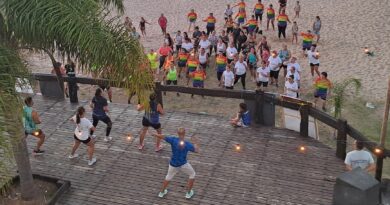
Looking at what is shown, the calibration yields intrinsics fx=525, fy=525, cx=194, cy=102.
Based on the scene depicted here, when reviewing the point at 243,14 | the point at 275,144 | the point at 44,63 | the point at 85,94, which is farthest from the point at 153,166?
the point at 243,14

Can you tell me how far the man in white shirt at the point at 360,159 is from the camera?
10062 millimetres

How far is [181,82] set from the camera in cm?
1850

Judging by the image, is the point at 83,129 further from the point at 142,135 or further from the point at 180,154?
the point at 180,154

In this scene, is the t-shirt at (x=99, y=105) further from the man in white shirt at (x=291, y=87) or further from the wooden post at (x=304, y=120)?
the man in white shirt at (x=291, y=87)

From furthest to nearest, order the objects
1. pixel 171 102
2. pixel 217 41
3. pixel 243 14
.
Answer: pixel 243 14, pixel 217 41, pixel 171 102

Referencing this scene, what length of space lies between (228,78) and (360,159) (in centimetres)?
695

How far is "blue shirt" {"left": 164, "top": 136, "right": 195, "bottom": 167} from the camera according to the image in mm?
9688

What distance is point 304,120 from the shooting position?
12250 mm

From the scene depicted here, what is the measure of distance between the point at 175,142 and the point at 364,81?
33.8 ft

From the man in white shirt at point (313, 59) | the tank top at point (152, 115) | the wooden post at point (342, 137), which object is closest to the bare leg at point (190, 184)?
the tank top at point (152, 115)

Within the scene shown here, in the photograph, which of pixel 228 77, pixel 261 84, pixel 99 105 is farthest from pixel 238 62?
pixel 99 105

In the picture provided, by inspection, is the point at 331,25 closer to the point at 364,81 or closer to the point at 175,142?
the point at 364,81

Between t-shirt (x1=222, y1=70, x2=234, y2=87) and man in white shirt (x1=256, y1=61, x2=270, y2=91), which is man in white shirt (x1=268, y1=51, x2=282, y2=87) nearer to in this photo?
man in white shirt (x1=256, y1=61, x2=270, y2=91)

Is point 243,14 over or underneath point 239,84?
over
